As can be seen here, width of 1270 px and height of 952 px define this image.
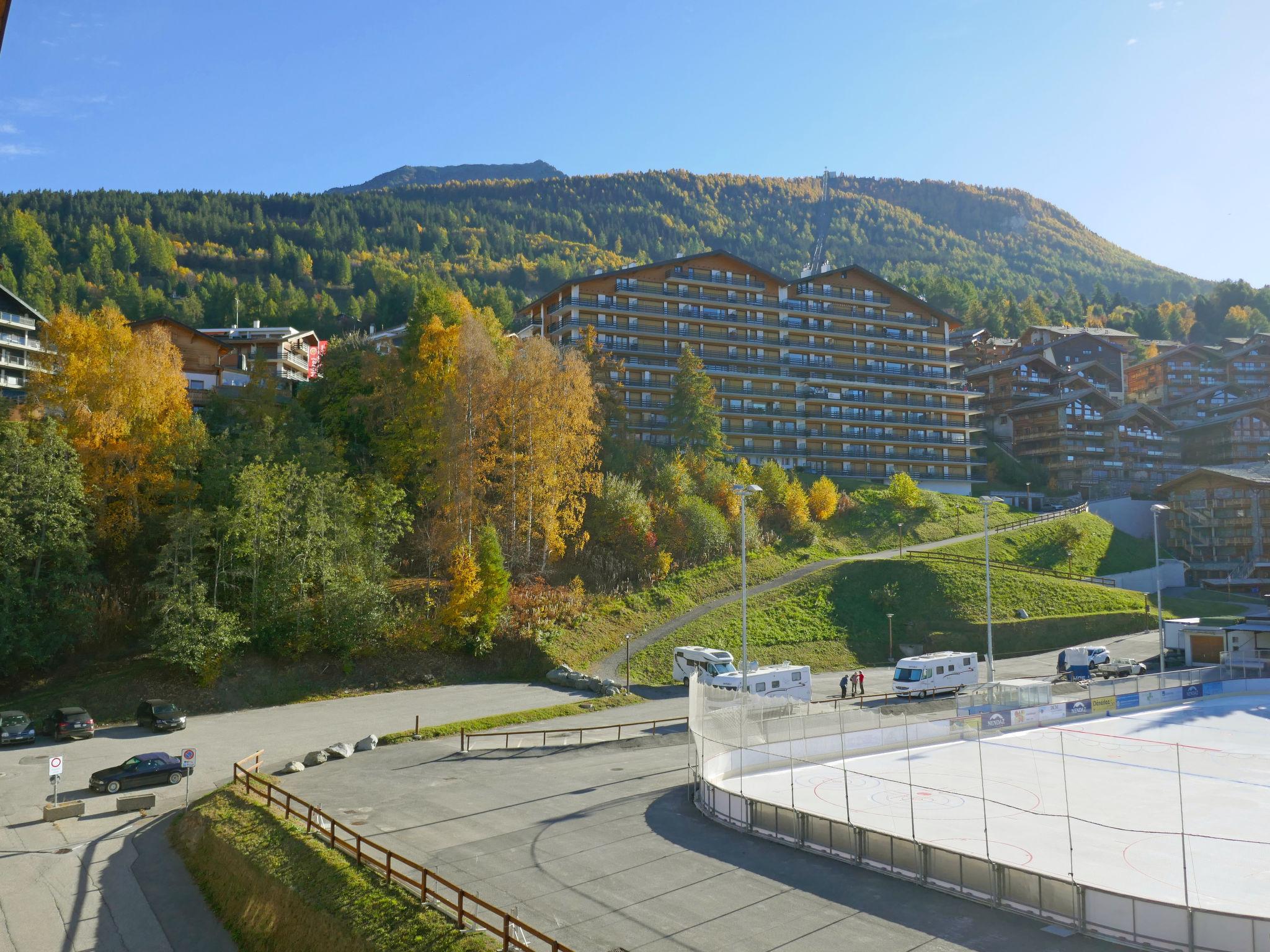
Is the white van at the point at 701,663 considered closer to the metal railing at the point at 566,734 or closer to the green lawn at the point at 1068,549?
the metal railing at the point at 566,734

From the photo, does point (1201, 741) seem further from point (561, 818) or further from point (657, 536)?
point (657, 536)

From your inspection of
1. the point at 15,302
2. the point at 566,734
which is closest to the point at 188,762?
the point at 566,734

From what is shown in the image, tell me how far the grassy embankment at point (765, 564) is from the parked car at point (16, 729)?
22.5 metres

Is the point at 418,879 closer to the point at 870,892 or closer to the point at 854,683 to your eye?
the point at 870,892

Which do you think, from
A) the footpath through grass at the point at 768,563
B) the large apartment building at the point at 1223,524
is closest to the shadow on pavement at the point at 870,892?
the footpath through grass at the point at 768,563

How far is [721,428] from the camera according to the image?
86.6 metres

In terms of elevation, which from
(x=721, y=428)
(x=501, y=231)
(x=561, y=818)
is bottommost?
(x=561, y=818)

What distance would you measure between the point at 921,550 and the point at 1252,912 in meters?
53.5

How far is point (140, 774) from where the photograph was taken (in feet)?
92.3

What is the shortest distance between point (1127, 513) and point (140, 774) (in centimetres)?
8820

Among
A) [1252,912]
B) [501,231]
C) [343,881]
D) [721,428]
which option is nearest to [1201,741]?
[1252,912]

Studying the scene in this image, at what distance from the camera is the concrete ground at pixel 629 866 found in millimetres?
15625

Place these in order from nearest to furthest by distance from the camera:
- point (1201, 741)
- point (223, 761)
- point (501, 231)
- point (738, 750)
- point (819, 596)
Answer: point (738, 750), point (223, 761), point (1201, 741), point (819, 596), point (501, 231)

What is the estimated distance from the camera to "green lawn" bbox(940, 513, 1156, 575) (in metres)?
69.8
